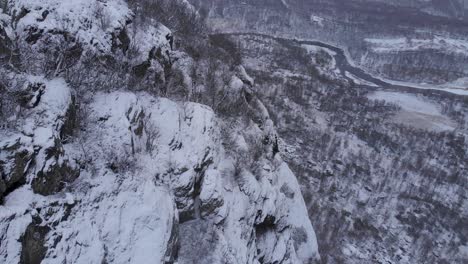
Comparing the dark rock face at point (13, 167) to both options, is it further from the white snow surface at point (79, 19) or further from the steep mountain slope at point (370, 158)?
the steep mountain slope at point (370, 158)

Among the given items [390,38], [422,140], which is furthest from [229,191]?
[390,38]

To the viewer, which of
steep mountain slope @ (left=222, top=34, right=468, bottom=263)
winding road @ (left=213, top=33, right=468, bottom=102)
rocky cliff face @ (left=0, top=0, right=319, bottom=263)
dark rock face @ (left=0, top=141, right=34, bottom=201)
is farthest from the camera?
winding road @ (left=213, top=33, right=468, bottom=102)

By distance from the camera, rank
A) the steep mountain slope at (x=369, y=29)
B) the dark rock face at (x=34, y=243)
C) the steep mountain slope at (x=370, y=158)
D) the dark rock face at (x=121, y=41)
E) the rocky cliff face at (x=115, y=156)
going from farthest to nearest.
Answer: the steep mountain slope at (x=369, y=29)
the steep mountain slope at (x=370, y=158)
the dark rock face at (x=121, y=41)
the rocky cliff face at (x=115, y=156)
the dark rock face at (x=34, y=243)

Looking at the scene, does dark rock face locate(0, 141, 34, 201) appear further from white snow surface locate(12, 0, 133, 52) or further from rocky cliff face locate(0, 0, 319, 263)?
white snow surface locate(12, 0, 133, 52)

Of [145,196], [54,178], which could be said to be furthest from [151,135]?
[54,178]

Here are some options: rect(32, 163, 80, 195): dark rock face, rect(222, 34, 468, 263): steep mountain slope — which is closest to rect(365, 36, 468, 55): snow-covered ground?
rect(222, 34, 468, 263): steep mountain slope

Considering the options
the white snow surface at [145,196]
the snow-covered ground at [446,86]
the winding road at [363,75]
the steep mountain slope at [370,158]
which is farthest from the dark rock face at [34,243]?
the snow-covered ground at [446,86]
